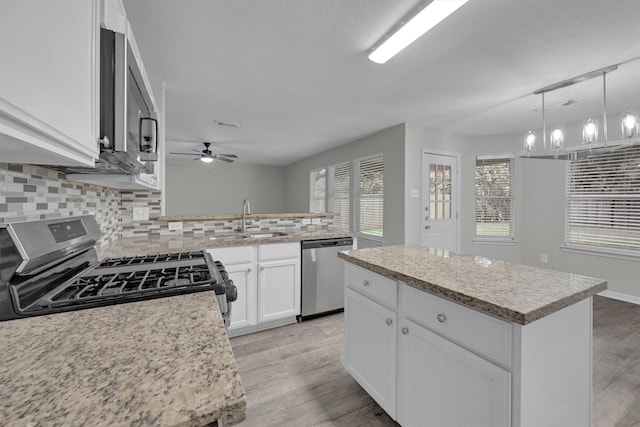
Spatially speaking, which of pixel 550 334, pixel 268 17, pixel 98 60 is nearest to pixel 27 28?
pixel 98 60

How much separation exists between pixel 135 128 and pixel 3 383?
0.93m

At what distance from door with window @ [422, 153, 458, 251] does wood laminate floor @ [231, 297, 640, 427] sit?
1.89 meters

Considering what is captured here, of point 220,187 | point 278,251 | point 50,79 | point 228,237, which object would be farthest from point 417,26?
point 220,187

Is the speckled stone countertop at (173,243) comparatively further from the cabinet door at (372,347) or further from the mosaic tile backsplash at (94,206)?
the cabinet door at (372,347)

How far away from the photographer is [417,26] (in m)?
1.62

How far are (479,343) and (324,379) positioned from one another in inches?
48.5

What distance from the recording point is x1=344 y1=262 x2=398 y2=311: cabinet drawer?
1.34 m

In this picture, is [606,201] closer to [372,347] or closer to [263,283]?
[372,347]

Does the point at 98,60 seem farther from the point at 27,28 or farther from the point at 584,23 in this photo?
the point at 584,23

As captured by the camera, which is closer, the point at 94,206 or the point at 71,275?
the point at 71,275

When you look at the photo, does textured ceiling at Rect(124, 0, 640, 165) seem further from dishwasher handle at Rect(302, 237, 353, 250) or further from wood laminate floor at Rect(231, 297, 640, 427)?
wood laminate floor at Rect(231, 297, 640, 427)

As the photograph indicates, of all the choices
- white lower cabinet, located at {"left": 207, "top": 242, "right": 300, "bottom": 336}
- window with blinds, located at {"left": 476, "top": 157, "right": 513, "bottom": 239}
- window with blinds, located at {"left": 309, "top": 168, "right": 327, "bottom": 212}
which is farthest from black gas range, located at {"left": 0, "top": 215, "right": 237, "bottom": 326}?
window with blinds, located at {"left": 309, "top": 168, "right": 327, "bottom": 212}

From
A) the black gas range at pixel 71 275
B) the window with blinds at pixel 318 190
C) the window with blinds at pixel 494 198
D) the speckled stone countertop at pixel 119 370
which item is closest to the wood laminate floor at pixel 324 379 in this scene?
the black gas range at pixel 71 275

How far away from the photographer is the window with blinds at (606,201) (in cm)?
328
